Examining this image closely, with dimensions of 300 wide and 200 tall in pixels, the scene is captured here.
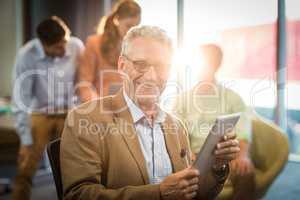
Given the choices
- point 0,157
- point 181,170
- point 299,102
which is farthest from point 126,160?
point 0,157

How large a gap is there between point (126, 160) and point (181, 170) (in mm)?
183

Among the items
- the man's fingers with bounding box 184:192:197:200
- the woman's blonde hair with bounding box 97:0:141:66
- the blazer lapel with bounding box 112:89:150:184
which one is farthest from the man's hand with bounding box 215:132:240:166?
the woman's blonde hair with bounding box 97:0:141:66

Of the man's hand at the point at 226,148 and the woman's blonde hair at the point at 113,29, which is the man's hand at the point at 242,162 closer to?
the man's hand at the point at 226,148

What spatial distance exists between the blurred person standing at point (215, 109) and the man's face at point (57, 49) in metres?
0.64

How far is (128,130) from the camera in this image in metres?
1.35

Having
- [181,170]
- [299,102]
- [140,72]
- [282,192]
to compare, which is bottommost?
[282,192]

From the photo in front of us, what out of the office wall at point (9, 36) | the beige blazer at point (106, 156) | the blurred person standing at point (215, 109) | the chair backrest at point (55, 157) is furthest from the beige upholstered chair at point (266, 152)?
the office wall at point (9, 36)

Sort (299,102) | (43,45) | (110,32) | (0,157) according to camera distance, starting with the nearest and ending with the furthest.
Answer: (299,102)
(110,32)
(43,45)
(0,157)

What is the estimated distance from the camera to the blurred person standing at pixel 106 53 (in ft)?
5.25

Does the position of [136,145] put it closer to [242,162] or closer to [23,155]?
[242,162]

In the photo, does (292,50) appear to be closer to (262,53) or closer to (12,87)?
(262,53)

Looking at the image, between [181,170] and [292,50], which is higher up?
[292,50]

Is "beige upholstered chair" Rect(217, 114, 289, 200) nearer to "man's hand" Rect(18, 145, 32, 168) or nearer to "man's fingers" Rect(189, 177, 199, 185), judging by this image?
"man's fingers" Rect(189, 177, 199, 185)

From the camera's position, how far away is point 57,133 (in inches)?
72.2
